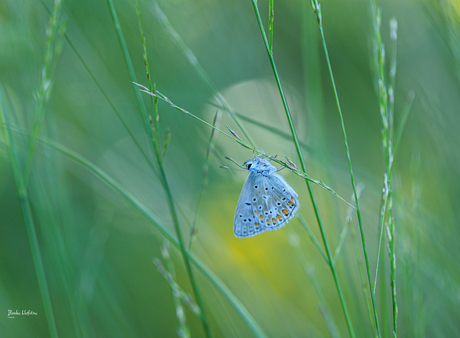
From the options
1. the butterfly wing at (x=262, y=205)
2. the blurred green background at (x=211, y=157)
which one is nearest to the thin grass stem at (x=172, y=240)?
the butterfly wing at (x=262, y=205)

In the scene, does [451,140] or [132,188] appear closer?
[451,140]

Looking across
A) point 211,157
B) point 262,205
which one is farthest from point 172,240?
point 211,157

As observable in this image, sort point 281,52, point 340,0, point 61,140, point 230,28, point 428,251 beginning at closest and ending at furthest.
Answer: point 428,251 → point 61,140 → point 340,0 → point 230,28 → point 281,52

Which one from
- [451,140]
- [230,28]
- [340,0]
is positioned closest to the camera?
[451,140]

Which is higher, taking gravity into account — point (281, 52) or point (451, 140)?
point (281, 52)

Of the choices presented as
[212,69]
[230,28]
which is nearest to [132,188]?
[212,69]

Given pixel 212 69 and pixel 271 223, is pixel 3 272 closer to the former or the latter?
pixel 271 223

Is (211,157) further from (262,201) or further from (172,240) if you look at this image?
(172,240)

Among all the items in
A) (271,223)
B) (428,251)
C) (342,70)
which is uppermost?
(342,70)
